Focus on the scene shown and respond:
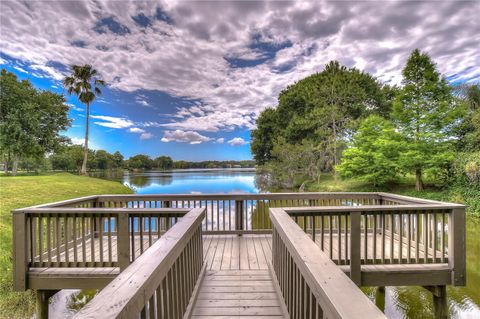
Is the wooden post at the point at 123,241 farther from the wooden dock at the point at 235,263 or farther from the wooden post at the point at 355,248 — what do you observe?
the wooden post at the point at 355,248

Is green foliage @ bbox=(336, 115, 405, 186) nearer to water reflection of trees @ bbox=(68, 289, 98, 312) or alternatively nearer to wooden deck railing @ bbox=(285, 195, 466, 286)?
wooden deck railing @ bbox=(285, 195, 466, 286)

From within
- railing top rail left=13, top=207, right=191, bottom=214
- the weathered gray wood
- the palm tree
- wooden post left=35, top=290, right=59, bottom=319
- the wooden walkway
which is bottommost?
wooden post left=35, top=290, right=59, bottom=319

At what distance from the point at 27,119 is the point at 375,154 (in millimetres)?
26642

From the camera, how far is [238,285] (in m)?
2.97

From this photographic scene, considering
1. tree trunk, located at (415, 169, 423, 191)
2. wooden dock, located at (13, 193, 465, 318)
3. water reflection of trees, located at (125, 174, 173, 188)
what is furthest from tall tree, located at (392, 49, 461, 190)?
water reflection of trees, located at (125, 174, 173, 188)

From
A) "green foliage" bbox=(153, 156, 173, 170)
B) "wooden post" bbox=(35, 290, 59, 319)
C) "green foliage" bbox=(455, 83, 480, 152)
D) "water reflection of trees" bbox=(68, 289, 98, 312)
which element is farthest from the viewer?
"green foliage" bbox=(153, 156, 173, 170)

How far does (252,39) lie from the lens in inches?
498

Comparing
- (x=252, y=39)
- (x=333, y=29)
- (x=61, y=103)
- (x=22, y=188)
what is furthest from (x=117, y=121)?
(x=333, y=29)

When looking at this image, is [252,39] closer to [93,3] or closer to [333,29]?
[333,29]

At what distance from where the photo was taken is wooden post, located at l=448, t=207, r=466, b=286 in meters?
3.27

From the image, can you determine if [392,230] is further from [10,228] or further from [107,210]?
[10,228]

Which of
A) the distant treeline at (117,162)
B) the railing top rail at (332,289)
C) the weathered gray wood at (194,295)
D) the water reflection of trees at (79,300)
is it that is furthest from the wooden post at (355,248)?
the distant treeline at (117,162)

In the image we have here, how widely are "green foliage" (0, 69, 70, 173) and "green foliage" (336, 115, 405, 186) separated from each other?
24.8m

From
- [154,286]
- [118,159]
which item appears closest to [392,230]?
[154,286]
